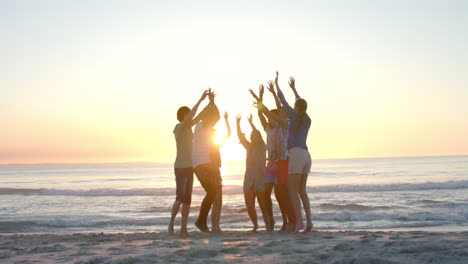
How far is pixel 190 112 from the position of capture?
7.09 m

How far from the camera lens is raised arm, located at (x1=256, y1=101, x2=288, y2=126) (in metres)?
7.35

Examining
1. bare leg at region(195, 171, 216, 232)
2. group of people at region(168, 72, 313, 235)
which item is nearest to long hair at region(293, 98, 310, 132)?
group of people at region(168, 72, 313, 235)

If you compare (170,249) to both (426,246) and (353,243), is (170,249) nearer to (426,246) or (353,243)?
(353,243)

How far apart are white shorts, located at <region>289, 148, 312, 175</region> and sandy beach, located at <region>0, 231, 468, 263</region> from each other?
3.23 feet

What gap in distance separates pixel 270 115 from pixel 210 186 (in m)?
1.48

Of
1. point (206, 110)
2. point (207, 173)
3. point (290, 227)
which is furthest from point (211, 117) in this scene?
point (290, 227)

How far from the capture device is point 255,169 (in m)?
8.05

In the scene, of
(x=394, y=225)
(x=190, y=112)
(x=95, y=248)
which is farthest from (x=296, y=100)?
(x=394, y=225)

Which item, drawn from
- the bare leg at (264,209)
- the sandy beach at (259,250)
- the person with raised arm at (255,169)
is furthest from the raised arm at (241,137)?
the sandy beach at (259,250)

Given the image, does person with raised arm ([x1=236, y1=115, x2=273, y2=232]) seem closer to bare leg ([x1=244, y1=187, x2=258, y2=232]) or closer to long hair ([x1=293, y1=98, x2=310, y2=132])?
bare leg ([x1=244, y1=187, x2=258, y2=232])

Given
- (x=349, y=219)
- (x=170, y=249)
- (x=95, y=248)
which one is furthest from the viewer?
(x=349, y=219)

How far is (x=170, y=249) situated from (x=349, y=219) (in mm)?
7781

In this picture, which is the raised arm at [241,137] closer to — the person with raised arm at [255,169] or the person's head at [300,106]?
the person with raised arm at [255,169]

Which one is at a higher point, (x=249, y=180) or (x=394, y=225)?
(x=249, y=180)
